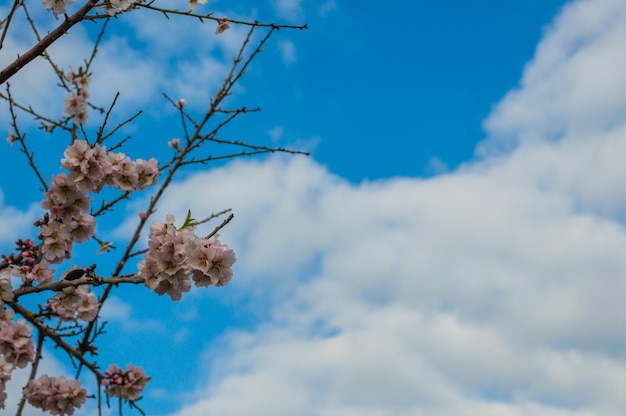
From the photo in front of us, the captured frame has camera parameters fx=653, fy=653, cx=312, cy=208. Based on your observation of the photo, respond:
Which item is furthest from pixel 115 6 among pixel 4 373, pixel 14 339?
pixel 4 373

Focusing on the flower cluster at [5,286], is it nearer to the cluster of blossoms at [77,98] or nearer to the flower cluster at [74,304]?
the flower cluster at [74,304]

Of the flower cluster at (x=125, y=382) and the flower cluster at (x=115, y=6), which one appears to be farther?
the flower cluster at (x=125, y=382)

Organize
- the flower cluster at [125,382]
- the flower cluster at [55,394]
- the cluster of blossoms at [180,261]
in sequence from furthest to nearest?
1. the flower cluster at [125,382]
2. the flower cluster at [55,394]
3. the cluster of blossoms at [180,261]

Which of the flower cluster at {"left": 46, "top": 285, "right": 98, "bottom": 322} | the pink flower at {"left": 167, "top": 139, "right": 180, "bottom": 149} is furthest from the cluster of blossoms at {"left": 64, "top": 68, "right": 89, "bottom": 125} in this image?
the flower cluster at {"left": 46, "top": 285, "right": 98, "bottom": 322}

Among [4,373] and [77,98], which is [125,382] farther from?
[77,98]

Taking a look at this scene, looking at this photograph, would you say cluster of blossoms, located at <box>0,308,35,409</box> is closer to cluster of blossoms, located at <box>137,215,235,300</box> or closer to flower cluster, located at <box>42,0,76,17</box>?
cluster of blossoms, located at <box>137,215,235,300</box>

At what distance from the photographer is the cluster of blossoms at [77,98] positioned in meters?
6.18

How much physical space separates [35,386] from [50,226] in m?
1.21

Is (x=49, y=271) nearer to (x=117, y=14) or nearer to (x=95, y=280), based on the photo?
(x=95, y=280)

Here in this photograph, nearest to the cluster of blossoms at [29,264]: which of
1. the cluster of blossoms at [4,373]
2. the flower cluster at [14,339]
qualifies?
the flower cluster at [14,339]

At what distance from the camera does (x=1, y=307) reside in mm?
3926

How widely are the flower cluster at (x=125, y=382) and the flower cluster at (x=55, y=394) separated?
7.4 inches

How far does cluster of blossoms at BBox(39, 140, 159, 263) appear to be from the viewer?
→ 3.60 metres

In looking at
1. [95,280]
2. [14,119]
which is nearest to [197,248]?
[95,280]
